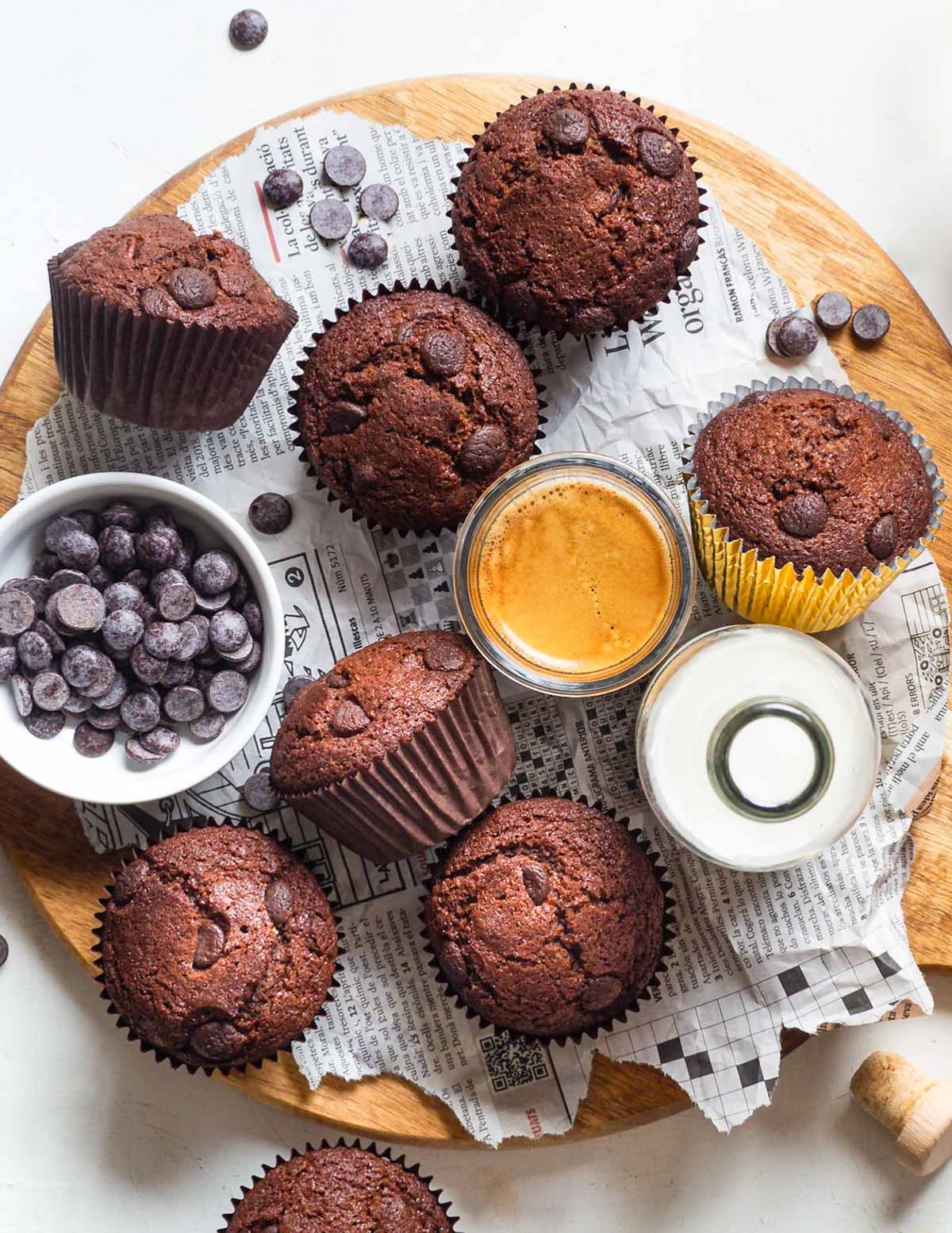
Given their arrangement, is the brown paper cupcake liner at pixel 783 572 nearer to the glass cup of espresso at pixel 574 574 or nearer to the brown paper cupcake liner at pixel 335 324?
the glass cup of espresso at pixel 574 574

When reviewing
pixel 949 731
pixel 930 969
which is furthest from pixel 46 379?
pixel 930 969

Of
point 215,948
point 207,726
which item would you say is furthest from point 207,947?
point 207,726

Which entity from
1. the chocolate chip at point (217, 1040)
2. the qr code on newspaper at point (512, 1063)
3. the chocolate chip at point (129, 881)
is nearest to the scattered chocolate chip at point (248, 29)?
the chocolate chip at point (129, 881)

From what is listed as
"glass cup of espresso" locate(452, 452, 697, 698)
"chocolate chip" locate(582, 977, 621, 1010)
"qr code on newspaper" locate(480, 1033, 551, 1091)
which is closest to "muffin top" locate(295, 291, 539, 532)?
"glass cup of espresso" locate(452, 452, 697, 698)

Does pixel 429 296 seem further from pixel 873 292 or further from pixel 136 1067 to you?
pixel 136 1067

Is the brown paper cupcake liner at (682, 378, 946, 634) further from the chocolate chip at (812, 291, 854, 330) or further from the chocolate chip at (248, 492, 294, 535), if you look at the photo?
the chocolate chip at (248, 492, 294, 535)

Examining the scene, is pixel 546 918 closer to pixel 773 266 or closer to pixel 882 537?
pixel 882 537
